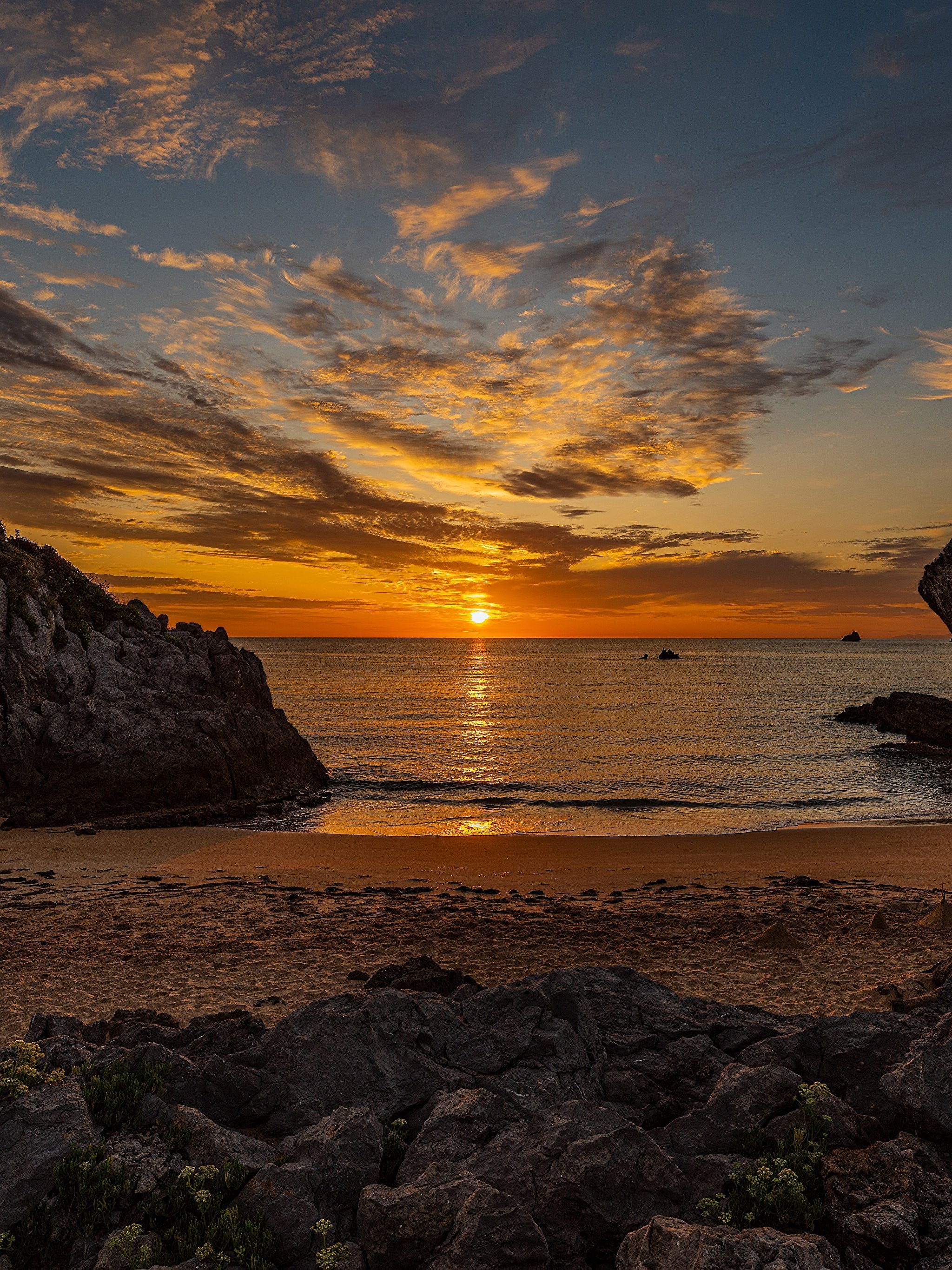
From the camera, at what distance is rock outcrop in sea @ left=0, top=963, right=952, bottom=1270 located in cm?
610

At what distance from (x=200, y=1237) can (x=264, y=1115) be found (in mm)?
1982

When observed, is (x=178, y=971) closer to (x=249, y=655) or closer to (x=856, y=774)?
(x=249, y=655)

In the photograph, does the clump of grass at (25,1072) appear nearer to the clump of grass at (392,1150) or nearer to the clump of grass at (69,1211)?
the clump of grass at (69,1211)

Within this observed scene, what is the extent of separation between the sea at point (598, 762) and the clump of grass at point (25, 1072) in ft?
76.2

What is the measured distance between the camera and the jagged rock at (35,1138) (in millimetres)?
6477

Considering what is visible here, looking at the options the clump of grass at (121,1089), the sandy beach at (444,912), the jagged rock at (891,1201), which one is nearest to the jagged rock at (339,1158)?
the clump of grass at (121,1089)

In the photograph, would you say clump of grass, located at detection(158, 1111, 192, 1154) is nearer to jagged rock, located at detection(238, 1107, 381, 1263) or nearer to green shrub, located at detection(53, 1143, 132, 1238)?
green shrub, located at detection(53, 1143, 132, 1238)

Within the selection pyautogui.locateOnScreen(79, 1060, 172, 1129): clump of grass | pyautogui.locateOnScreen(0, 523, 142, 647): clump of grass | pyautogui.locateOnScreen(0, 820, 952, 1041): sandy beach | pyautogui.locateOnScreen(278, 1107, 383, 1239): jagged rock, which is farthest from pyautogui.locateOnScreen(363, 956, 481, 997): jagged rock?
pyautogui.locateOnScreen(0, 523, 142, 647): clump of grass

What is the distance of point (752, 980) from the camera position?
555 inches

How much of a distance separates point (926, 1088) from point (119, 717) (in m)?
31.6

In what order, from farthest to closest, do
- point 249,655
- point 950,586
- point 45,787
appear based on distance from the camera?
point 950,586 → point 249,655 → point 45,787

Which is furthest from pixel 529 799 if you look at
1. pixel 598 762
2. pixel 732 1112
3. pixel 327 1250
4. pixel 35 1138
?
pixel 327 1250

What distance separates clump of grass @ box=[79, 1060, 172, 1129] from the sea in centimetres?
2325

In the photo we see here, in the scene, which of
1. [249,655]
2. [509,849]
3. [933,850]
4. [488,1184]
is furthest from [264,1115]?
[249,655]
